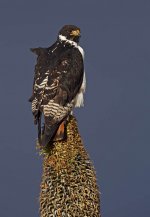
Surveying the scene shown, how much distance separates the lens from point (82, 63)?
14.3 m

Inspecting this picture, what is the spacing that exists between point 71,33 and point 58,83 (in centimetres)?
236

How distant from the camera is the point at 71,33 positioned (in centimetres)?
1506

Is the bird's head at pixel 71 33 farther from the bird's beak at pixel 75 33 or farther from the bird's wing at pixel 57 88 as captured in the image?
the bird's wing at pixel 57 88

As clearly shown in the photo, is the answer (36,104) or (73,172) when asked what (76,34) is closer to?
(36,104)

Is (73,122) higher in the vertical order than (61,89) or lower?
lower

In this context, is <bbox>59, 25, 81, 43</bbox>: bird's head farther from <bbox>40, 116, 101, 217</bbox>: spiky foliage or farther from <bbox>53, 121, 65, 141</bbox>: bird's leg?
<bbox>40, 116, 101, 217</bbox>: spiky foliage

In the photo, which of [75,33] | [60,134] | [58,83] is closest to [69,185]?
[60,134]

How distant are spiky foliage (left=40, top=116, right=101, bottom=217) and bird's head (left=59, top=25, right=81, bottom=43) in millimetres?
4516

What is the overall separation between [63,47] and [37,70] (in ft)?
4.42

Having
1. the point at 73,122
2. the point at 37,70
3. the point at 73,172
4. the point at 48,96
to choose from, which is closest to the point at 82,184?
the point at 73,172

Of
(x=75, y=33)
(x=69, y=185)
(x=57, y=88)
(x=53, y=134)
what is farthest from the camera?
(x=75, y=33)

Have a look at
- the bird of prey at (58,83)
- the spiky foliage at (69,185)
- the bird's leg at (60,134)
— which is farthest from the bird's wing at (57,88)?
the spiky foliage at (69,185)

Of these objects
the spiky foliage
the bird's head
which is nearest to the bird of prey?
the bird's head

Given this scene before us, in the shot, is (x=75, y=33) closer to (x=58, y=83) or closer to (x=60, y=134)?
(x=58, y=83)
